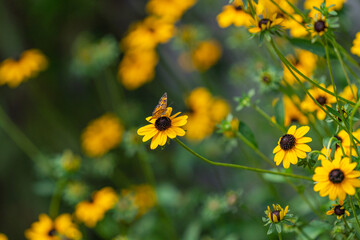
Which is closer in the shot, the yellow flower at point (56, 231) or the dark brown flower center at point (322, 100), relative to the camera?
the dark brown flower center at point (322, 100)

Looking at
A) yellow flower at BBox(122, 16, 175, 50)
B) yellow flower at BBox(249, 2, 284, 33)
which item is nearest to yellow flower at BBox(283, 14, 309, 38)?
yellow flower at BBox(249, 2, 284, 33)

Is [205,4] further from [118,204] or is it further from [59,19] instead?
[118,204]

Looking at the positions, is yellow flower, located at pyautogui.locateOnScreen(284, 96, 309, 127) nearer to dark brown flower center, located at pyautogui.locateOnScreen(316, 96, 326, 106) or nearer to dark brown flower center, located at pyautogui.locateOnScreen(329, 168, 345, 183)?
dark brown flower center, located at pyautogui.locateOnScreen(316, 96, 326, 106)

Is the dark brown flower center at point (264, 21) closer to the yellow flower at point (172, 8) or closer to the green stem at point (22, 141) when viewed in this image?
the yellow flower at point (172, 8)

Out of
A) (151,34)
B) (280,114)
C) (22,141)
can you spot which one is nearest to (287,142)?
(280,114)

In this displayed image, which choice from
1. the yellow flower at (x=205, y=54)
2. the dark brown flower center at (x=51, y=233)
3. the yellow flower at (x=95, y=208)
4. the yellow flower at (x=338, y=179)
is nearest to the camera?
the yellow flower at (x=338, y=179)

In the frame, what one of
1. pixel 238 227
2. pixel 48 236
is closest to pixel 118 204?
pixel 48 236

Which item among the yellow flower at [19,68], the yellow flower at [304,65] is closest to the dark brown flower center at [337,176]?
the yellow flower at [304,65]
